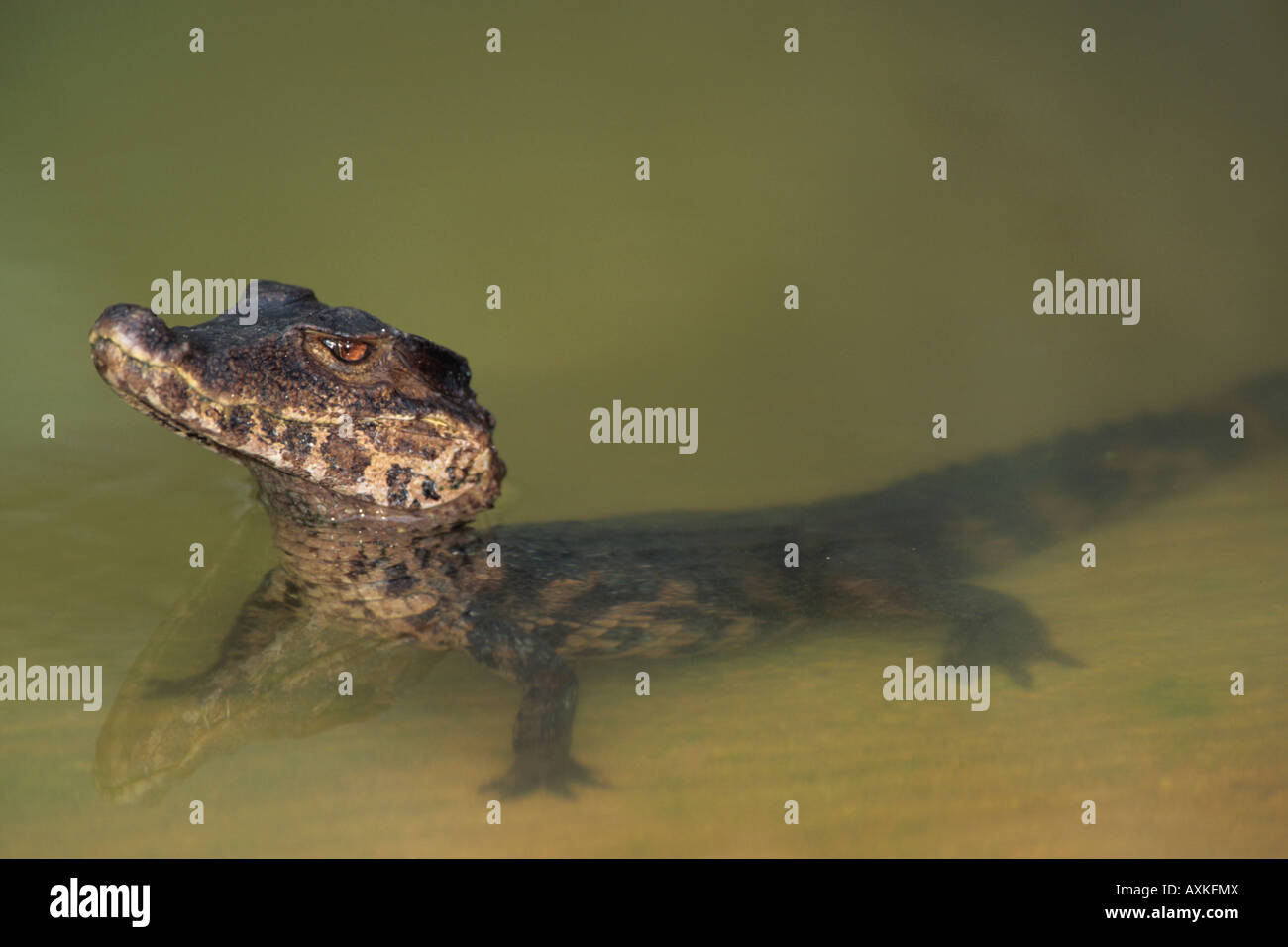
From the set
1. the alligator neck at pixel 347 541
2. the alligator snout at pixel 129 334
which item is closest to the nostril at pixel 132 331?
the alligator snout at pixel 129 334

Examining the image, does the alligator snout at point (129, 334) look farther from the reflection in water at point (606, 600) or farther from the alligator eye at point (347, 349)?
the reflection in water at point (606, 600)

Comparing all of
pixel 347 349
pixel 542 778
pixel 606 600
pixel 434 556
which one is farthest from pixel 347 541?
pixel 542 778

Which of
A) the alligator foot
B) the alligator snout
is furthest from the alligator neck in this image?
the alligator foot

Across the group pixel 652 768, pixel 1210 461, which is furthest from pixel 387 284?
pixel 1210 461

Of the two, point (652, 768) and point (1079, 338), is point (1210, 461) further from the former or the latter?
point (652, 768)

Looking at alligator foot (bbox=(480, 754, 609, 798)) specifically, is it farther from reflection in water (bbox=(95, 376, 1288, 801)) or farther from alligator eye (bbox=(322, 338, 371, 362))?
alligator eye (bbox=(322, 338, 371, 362))

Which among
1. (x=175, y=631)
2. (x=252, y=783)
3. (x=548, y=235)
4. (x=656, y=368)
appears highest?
(x=548, y=235)

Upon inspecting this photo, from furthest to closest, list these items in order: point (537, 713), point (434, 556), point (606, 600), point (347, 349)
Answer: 1. point (606, 600)
2. point (434, 556)
3. point (347, 349)
4. point (537, 713)

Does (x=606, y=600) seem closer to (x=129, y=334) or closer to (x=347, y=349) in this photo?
(x=347, y=349)
